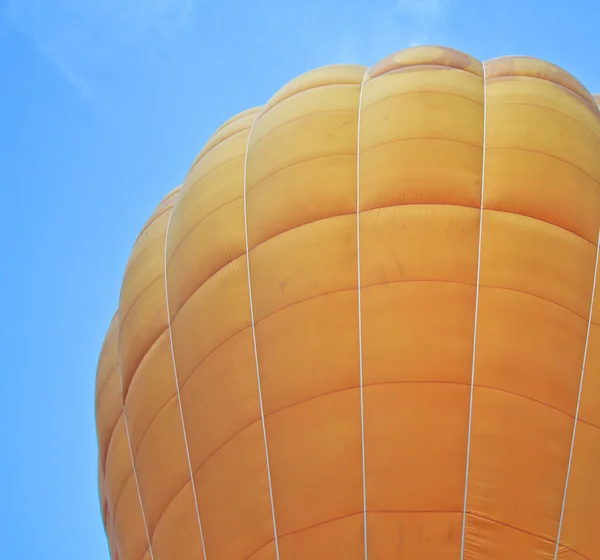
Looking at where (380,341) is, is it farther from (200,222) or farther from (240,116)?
(240,116)

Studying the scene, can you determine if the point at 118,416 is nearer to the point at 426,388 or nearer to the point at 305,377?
the point at 305,377

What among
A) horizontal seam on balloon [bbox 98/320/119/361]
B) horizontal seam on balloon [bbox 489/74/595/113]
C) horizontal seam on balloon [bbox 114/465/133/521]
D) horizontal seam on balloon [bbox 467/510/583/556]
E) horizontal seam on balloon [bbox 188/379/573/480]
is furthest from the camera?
horizontal seam on balloon [bbox 98/320/119/361]

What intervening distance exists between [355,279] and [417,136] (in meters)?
1.30

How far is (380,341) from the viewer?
5641mm

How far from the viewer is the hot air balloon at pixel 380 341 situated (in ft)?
17.4

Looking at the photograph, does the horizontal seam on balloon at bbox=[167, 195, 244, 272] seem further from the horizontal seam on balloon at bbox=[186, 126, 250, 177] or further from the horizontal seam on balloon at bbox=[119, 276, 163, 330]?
the horizontal seam on balloon at bbox=[186, 126, 250, 177]

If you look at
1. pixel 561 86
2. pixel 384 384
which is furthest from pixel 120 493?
pixel 561 86

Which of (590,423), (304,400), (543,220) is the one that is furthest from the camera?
(543,220)

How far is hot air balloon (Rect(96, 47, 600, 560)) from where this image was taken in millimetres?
5297

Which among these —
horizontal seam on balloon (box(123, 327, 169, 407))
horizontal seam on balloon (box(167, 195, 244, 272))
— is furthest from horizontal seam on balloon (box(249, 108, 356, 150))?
horizontal seam on balloon (box(123, 327, 169, 407))

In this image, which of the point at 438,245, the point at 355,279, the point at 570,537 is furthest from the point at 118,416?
the point at 570,537

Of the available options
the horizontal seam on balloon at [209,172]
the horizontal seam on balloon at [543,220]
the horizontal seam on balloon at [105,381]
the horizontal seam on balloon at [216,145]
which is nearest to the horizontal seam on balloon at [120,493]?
the horizontal seam on balloon at [105,381]

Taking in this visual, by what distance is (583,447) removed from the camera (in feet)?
17.8

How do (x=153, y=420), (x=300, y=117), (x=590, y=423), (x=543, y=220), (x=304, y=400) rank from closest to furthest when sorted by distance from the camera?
(x=590, y=423)
(x=304, y=400)
(x=543, y=220)
(x=153, y=420)
(x=300, y=117)
